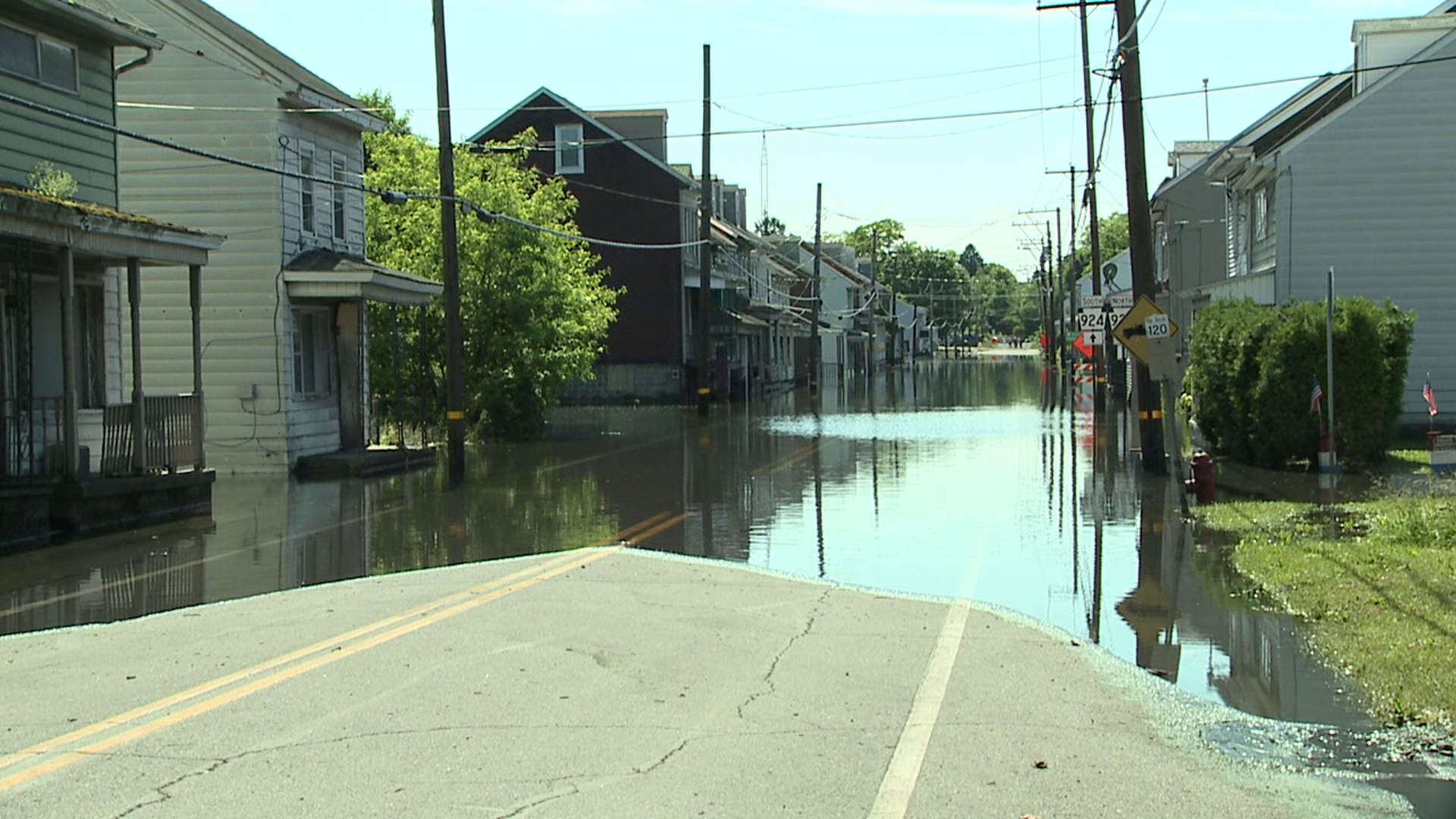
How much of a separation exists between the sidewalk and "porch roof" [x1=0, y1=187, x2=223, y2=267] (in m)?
6.19

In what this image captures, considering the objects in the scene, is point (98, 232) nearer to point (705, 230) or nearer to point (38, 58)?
point (38, 58)

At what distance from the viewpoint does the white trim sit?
54688 millimetres

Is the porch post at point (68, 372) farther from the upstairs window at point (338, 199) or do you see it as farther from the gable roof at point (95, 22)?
the upstairs window at point (338, 199)

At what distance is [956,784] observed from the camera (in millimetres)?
6691

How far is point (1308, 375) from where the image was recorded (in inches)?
878

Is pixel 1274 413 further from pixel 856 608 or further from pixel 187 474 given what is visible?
pixel 187 474

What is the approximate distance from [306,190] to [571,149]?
27.9m

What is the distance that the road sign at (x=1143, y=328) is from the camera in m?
20.0

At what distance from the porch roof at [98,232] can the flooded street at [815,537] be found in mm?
3392

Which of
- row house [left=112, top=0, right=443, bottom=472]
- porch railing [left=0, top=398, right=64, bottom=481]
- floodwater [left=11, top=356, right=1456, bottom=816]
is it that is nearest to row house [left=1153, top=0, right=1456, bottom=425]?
floodwater [left=11, top=356, right=1456, bottom=816]

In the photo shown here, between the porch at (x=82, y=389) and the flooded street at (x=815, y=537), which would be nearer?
the flooded street at (x=815, y=537)

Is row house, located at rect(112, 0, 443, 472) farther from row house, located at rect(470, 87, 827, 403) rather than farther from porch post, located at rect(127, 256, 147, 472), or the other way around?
row house, located at rect(470, 87, 827, 403)

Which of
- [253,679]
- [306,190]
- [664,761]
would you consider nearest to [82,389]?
[306,190]

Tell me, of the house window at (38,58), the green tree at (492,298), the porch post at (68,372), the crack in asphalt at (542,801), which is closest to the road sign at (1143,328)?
the porch post at (68,372)
